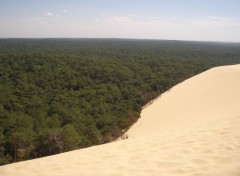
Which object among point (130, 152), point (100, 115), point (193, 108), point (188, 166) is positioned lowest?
point (100, 115)

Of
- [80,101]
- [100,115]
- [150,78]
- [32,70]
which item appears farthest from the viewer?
[32,70]

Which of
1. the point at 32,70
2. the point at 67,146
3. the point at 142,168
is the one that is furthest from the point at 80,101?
the point at 142,168

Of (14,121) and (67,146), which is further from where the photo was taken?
(14,121)

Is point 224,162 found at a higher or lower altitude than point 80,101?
higher

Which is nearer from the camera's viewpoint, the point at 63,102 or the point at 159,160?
the point at 159,160

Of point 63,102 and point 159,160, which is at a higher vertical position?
point 159,160

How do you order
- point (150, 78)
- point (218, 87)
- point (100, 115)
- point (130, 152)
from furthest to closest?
point (150, 78), point (100, 115), point (218, 87), point (130, 152)

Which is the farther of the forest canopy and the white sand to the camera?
the forest canopy

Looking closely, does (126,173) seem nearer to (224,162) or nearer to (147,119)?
(224,162)

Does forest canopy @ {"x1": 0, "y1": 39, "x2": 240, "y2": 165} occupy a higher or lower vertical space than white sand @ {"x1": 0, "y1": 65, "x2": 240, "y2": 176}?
lower

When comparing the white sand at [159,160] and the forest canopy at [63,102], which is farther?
the forest canopy at [63,102]

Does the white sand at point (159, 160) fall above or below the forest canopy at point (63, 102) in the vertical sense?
above
